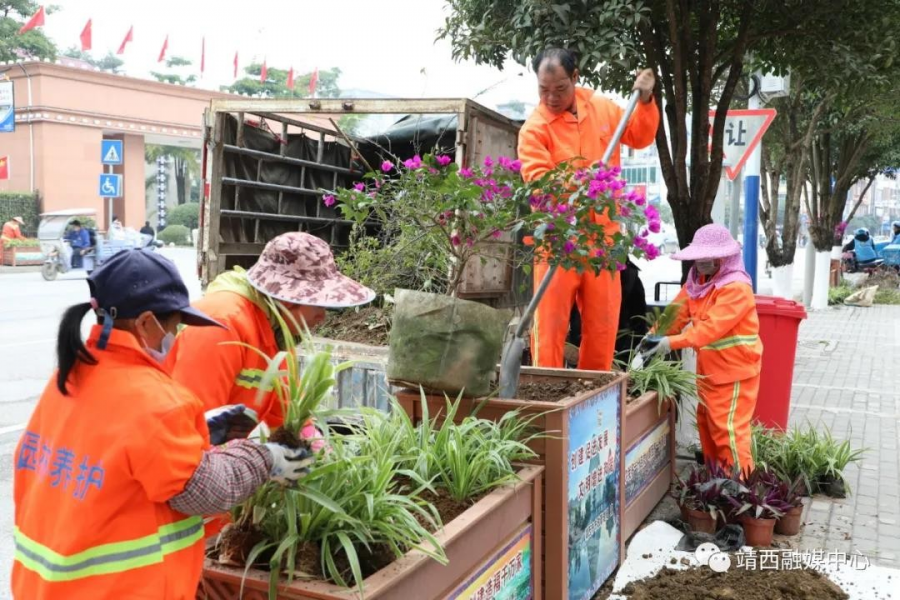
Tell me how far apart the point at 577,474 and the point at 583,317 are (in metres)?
1.42

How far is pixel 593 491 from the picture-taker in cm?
340

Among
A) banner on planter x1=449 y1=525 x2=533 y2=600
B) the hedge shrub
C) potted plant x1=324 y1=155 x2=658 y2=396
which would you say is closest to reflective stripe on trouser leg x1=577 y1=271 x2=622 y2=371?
potted plant x1=324 y1=155 x2=658 y2=396

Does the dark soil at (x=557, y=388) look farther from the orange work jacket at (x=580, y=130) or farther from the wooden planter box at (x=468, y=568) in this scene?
the orange work jacket at (x=580, y=130)

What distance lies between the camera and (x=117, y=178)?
78.9 ft

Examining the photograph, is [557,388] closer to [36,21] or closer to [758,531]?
[758,531]

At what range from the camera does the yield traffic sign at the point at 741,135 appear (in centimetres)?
749

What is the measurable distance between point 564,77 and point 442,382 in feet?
6.32

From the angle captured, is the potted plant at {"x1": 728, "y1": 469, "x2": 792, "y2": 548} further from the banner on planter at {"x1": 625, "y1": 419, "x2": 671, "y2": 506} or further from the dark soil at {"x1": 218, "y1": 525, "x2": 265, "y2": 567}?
the dark soil at {"x1": 218, "y1": 525, "x2": 265, "y2": 567}

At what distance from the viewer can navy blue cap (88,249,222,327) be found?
5.80ft

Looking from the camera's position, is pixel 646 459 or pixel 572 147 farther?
pixel 646 459

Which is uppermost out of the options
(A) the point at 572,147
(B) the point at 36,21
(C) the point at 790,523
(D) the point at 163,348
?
(B) the point at 36,21

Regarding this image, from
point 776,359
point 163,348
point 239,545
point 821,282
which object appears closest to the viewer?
point 163,348

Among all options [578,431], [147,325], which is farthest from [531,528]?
[147,325]

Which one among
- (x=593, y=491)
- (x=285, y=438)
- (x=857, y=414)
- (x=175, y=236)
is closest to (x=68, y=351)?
(x=285, y=438)
